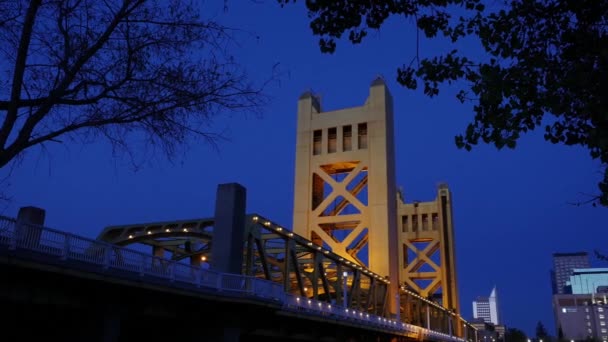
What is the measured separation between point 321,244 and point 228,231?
37.0m

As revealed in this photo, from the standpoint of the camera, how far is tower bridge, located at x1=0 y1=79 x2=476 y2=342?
2162 cm

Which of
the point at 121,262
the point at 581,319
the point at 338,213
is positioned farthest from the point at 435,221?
the point at 581,319

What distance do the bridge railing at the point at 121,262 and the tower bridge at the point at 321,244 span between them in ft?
0.13

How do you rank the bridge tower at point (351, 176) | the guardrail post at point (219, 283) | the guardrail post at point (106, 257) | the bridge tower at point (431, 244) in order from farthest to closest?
the bridge tower at point (431, 244), the bridge tower at point (351, 176), the guardrail post at point (219, 283), the guardrail post at point (106, 257)

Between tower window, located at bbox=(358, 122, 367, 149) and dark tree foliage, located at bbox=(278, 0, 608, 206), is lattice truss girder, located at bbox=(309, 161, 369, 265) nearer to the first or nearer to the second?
tower window, located at bbox=(358, 122, 367, 149)

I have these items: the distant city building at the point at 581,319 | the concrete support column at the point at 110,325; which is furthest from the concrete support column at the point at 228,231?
the distant city building at the point at 581,319

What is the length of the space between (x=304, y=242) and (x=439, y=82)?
27903 mm

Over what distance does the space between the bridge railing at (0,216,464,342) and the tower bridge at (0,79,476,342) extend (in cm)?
4

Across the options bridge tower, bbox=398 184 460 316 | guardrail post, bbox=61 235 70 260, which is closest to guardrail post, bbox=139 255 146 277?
guardrail post, bbox=61 235 70 260

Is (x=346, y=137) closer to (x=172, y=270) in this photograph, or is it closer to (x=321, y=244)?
(x=321, y=244)

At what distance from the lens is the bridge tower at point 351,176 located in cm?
6178

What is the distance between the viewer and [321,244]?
222 feet

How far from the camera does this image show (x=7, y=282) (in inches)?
680

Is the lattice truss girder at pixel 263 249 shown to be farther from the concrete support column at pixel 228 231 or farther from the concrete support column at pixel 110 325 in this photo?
the concrete support column at pixel 110 325
